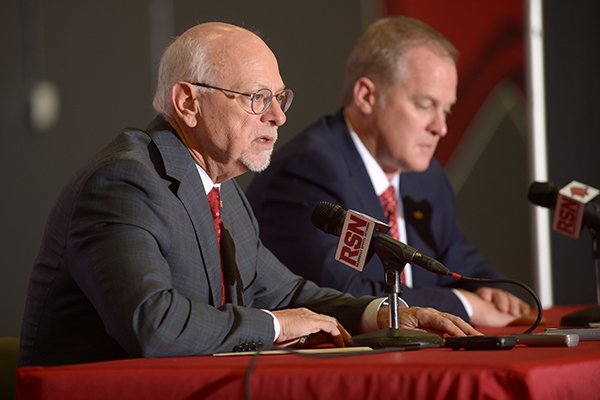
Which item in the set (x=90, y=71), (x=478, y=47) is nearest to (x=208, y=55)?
(x=90, y=71)

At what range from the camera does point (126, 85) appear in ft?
13.0

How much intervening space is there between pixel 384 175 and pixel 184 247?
143 cm

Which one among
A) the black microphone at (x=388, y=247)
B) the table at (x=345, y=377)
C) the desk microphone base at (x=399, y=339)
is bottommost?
the desk microphone base at (x=399, y=339)

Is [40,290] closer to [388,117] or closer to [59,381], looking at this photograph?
[59,381]

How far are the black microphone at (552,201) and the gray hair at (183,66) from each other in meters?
1.08

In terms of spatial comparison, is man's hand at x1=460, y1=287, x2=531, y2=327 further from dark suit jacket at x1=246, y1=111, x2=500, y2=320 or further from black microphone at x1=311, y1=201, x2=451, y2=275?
black microphone at x1=311, y1=201, x2=451, y2=275

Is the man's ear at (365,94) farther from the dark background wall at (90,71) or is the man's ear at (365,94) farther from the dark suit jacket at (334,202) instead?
the dark background wall at (90,71)

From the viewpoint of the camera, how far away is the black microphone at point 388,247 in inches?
75.8

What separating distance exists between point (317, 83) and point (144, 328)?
283 centimetres

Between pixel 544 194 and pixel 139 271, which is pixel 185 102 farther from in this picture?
pixel 544 194

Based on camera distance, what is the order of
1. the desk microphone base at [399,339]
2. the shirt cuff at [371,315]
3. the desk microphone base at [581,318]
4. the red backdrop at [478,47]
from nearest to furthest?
the desk microphone base at [399,339]
the shirt cuff at [371,315]
the desk microphone base at [581,318]
the red backdrop at [478,47]

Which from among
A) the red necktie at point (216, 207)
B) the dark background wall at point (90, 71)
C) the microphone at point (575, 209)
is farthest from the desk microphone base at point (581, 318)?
the dark background wall at point (90, 71)

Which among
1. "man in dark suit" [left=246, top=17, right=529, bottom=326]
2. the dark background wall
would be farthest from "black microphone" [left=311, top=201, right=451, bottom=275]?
the dark background wall

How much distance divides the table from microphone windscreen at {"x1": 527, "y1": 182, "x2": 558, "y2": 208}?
51.3 inches
